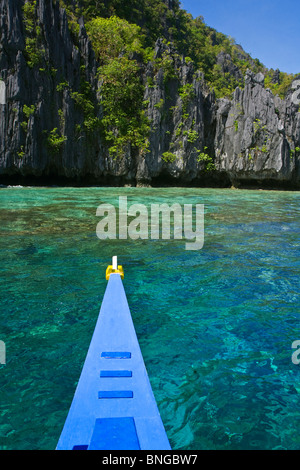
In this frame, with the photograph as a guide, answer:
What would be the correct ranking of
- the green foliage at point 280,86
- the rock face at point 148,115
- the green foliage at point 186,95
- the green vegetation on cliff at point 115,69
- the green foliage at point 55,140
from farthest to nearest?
1. the green foliage at point 280,86
2. the green foliage at point 186,95
3. the green vegetation on cliff at point 115,69
4. the green foliage at point 55,140
5. the rock face at point 148,115

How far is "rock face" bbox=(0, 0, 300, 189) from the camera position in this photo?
69.3 feet

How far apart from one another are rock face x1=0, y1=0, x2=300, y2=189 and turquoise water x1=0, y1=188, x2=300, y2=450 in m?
18.1

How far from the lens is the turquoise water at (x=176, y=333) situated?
2.03 meters

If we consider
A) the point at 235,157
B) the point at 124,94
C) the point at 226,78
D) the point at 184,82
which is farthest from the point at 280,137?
the point at 226,78

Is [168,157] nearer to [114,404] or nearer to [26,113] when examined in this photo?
[26,113]

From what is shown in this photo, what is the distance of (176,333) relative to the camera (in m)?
3.08

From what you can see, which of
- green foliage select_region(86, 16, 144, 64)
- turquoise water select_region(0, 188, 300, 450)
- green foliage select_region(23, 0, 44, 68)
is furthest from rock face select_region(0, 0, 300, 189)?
turquoise water select_region(0, 188, 300, 450)

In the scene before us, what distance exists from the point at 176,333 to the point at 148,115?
25696mm

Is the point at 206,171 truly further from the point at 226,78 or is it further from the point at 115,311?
the point at 115,311

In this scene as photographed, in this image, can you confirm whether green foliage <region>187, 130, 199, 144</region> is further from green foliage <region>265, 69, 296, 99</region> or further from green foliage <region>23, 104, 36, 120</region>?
green foliage <region>265, 69, 296, 99</region>

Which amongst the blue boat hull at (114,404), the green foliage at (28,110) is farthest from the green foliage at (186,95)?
the blue boat hull at (114,404)

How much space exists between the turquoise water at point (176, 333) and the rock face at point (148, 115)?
18.1 metres

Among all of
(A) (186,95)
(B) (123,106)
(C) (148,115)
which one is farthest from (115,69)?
(A) (186,95)

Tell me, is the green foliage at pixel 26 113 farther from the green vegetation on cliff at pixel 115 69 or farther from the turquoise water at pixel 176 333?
the turquoise water at pixel 176 333
